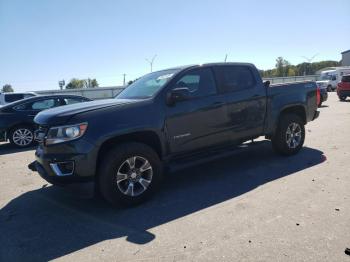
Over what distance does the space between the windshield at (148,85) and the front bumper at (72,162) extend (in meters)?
1.37

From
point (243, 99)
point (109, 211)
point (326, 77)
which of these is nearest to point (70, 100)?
point (243, 99)

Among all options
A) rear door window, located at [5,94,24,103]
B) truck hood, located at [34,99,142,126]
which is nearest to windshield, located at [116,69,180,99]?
truck hood, located at [34,99,142,126]

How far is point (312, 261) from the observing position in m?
3.18

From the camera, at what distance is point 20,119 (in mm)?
10445

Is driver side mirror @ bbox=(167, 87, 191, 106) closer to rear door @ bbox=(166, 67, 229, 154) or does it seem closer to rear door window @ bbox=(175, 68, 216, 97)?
rear door @ bbox=(166, 67, 229, 154)

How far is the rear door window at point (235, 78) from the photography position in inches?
239

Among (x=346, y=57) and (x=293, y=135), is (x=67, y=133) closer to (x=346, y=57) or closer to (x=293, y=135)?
(x=293, y=135)

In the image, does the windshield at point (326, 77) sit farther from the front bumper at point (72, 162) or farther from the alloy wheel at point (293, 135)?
the front bumper at point (72, 162)

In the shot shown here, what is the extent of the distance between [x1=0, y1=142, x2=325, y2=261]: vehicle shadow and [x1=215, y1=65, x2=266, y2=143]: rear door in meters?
0.75

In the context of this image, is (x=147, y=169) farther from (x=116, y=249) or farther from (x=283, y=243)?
(x=283, y=243)

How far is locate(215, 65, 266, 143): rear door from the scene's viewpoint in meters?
6.05

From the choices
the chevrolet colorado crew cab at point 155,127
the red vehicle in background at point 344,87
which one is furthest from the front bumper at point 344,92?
the chevrolet colorado crew cab at point 155,127

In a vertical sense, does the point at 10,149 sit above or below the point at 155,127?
below

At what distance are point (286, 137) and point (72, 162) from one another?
438 cm
